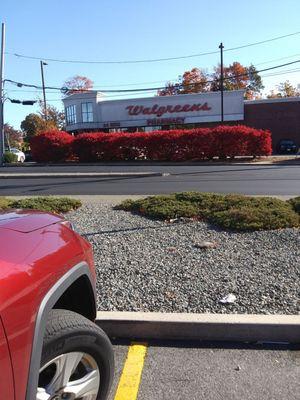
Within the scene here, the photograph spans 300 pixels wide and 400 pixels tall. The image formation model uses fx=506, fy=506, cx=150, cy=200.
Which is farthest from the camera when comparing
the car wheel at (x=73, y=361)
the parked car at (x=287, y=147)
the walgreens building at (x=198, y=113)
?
the walgreens building at (x=198, y=113)

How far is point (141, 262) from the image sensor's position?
5875 millimetres

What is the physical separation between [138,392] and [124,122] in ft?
177

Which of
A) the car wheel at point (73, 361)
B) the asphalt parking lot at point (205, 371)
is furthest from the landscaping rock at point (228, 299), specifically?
the car wheel at point (73, 361)

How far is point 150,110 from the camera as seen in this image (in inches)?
2162

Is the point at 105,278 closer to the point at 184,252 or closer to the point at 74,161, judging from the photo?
the point at 184,252

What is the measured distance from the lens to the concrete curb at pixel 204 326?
401cm

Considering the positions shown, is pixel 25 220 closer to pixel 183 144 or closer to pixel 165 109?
pixel 183 144

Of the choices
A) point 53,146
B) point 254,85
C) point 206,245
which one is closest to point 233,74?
point 254,85

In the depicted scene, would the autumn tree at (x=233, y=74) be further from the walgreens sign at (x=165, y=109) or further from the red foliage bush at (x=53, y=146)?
the red foliage bush at (x=53, y=146)

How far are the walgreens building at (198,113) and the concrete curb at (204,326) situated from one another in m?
49.4

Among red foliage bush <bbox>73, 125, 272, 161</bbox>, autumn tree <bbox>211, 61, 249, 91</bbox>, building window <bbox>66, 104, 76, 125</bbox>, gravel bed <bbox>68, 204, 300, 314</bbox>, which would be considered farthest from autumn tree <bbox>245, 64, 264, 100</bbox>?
gravel bed <bbox>68, 204, 300, 314</bbox>

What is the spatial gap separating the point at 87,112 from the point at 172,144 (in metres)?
28.4

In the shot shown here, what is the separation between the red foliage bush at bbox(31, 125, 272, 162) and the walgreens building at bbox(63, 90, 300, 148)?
63.0ft

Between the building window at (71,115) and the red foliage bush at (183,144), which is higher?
the building window at (71,115)
